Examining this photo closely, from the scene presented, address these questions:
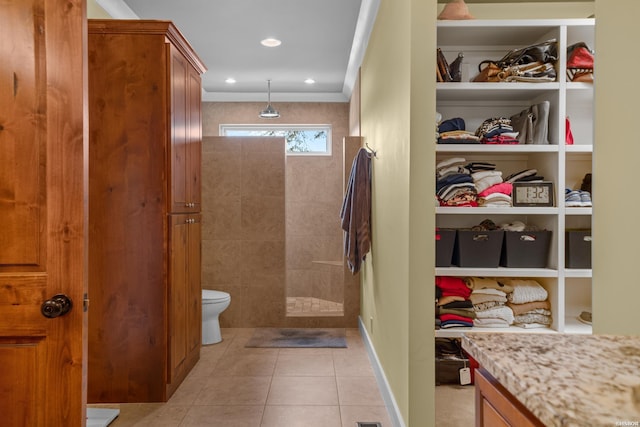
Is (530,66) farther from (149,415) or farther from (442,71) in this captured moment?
(149,415)

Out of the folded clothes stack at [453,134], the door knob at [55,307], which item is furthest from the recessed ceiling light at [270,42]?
the door knob at [55,307]

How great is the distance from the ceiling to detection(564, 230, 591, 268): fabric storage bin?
2.05 m

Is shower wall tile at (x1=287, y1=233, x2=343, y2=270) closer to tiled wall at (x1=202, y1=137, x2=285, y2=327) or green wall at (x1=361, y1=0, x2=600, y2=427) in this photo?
tiled wall at (x1=202, y1=137, x2=285, y2=327)

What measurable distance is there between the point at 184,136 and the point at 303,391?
1.88m

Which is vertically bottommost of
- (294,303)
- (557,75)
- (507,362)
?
(294,303)

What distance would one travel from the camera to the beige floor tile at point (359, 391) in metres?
2.88

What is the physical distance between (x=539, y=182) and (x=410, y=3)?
1389mm

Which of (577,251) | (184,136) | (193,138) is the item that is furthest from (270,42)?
(577,251)

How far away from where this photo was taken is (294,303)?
573 cm

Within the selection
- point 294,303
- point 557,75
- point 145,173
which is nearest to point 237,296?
point 294,303

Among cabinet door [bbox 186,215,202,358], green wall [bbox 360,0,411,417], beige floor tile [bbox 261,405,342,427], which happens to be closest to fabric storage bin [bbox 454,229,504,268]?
green wall [bbox 360,0,411,417]

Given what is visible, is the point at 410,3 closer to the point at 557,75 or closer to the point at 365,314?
the point at 557,75

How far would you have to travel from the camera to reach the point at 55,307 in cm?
142

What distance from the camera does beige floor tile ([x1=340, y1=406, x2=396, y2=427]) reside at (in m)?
2.59
